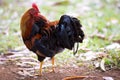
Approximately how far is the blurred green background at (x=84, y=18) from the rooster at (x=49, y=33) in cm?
95

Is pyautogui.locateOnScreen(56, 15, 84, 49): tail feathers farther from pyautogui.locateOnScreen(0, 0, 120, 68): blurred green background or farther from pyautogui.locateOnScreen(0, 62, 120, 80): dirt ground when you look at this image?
pyautogui.locateOnScreen(0, 0, 120, 68): blurred green background

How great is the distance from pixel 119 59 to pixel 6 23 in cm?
375

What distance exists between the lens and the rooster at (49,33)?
430 centimetres

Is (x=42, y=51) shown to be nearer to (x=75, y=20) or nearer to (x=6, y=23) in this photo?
(x=75, y=20)

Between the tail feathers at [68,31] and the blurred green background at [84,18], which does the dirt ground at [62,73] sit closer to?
the blurred green background at [84,18]

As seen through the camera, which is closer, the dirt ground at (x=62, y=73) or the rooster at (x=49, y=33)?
the rooster at (x=49, y=33)

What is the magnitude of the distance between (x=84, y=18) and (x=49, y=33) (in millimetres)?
3888

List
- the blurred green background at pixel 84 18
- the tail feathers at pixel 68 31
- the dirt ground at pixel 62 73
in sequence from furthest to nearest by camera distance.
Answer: the blurred green background at pixel 84 18
the dirt ground at pixel 62 73
the tail feathers at pixel 68 31

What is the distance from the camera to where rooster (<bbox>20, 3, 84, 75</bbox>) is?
169 inches

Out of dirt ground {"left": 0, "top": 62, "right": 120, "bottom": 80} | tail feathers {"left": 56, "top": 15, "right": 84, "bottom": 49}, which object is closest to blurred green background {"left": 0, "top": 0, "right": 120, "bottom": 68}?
dirt ground {"left": 0, "top": 62, "right": 120, "bottom": 80}

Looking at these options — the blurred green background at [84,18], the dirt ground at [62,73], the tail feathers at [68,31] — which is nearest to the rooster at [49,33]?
the tail feathers at [68,31]

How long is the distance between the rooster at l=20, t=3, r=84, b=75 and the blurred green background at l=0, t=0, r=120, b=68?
953 millimetres

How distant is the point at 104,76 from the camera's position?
4574 millimetres

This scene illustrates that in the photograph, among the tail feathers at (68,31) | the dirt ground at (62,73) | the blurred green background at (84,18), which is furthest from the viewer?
the blurred green background at (84,18)
